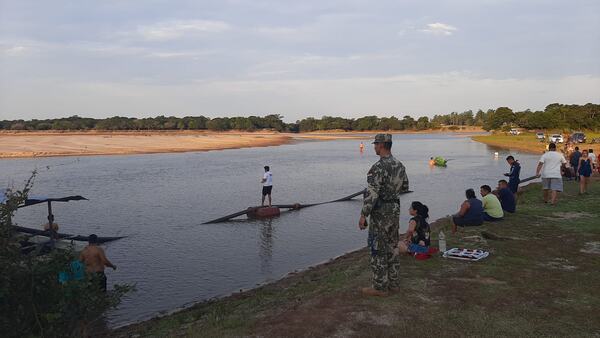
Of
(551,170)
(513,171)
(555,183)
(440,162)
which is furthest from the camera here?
(440,162)

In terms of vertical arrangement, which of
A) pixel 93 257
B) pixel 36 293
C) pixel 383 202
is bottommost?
pixel 93 257

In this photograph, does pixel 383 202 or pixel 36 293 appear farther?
pixel 383 202

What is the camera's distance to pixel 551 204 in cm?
1581

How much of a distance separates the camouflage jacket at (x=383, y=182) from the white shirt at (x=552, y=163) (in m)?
9.84

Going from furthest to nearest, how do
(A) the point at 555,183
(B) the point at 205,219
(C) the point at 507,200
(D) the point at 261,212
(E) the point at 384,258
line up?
(B) the point at 205,219
(D) the point at 261,212
(A) the point at 555,183
(C) the point at 507,200
(E) the point at 384,258

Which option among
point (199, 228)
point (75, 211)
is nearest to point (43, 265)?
point (199, 228)

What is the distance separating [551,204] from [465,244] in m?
6.82

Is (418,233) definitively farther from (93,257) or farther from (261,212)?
(261,212)

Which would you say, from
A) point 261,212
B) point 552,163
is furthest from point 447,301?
point 261,212

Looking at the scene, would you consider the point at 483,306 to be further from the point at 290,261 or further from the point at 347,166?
the point at 347,166

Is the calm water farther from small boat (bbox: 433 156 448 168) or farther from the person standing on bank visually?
the person standing on bank

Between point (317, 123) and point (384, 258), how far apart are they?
629ft

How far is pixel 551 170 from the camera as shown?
49.2ft

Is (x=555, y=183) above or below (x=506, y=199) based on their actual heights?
above
